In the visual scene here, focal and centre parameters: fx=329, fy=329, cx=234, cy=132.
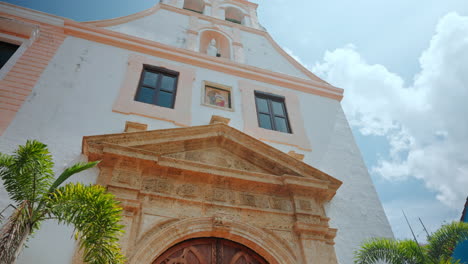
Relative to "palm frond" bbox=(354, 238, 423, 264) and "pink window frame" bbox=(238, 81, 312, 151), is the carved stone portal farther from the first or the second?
"pink window frame" bbox=(238, 81, 312, 151)

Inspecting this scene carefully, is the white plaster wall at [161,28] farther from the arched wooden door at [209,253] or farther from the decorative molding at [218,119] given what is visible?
the arched wooden door at [209,253]

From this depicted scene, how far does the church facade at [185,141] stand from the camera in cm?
529

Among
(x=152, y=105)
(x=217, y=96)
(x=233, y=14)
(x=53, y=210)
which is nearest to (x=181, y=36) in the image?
(x=217, y=96)

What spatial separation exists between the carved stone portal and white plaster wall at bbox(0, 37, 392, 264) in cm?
51

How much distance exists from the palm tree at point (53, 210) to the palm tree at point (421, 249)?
3.84 meters

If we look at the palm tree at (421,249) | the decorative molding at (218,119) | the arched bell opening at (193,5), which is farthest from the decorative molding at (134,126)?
the arched bell opening at (193,5)

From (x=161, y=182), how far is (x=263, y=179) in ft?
6.00

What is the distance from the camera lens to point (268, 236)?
545 centimetres

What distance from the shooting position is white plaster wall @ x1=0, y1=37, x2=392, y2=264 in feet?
17.9

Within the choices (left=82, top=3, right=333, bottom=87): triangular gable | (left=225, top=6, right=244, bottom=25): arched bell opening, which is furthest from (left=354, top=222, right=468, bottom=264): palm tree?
(left=225, top=6, right=244, bottom=25): arched bell opening

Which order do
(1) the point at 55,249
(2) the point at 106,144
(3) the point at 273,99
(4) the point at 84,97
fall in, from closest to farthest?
1. (1) the point at 55,249
2. (2) the point at 106,144
3. (4) the point at 84,97
4. (3) the point at 273,99

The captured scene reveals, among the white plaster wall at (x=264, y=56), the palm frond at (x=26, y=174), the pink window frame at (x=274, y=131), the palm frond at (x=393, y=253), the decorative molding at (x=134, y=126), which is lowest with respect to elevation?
the palm frond at (x=393, y=253)

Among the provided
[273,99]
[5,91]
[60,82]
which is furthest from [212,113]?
[5,91]

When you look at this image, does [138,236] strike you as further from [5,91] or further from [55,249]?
[5,91]
